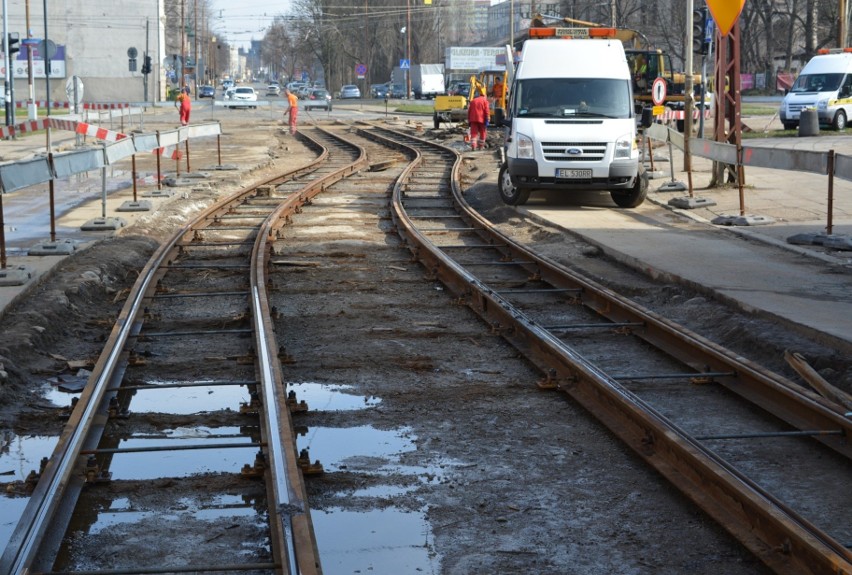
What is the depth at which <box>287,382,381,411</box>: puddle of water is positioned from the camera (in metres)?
7.37

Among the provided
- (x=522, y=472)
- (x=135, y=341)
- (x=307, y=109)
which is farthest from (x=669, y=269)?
(x=307, y=109)

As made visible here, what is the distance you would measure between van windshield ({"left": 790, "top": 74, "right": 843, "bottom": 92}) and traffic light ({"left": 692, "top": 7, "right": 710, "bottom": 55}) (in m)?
17.0

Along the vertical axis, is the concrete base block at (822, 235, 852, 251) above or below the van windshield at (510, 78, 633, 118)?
below

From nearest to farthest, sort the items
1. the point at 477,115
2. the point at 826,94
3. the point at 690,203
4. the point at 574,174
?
the point at 574,174 < the point at 690,203 < the point at 477,115 < the point at 826,94

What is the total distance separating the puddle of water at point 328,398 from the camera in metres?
7.37

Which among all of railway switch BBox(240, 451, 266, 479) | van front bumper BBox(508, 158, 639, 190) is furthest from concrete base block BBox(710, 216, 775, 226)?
railway switch BBox(240, 451, 266, 479)

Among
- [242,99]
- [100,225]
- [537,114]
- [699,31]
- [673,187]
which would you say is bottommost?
[100,225]

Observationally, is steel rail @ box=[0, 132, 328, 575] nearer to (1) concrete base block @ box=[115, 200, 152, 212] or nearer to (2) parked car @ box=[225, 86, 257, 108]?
(1) concrete base block @ box=[115, 200, 152, 212]

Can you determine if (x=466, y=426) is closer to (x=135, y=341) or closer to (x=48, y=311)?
(x=135, y=341)

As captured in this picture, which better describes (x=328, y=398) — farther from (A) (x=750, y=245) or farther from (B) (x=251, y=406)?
(A) (x=750, y=245)

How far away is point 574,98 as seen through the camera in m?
→ 19.1

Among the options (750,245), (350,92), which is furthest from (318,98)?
(750,245)

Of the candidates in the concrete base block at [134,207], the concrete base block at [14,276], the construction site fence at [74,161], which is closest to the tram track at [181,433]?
the concrete base block at [14,276]

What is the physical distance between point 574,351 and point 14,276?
572 centimetres
